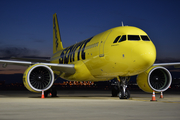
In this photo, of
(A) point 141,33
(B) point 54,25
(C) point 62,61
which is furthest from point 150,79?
(B) point 54,25

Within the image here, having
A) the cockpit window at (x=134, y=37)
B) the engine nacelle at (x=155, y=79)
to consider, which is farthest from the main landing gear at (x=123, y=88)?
the cockpit window at (x=134, y=37)

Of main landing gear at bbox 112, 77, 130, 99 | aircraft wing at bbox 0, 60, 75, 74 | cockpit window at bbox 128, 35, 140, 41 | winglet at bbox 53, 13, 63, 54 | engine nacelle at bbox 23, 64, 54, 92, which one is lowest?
main landing gear at bbox 112, 77, 130, 99

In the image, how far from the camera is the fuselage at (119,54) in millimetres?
12219

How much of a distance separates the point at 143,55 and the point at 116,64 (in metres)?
1.50

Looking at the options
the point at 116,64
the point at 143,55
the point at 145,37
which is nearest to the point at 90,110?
the point at 143,55

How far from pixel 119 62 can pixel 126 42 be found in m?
1.01

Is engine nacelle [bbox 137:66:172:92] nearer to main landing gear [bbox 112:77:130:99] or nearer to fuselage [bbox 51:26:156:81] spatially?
main landing gear [bbox 112:77:130:99]

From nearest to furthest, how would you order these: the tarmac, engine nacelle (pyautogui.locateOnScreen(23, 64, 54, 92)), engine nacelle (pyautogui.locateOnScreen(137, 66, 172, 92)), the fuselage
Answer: the tarmac, the fuselage, engine nacelle (pyautogui.locateOnScreen(23, 64, 54, 92)), engine nacelle (pyautogui.locateOnScreen(137, 66, 172, 92))

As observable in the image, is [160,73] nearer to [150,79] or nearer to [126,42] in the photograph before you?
[150,79]

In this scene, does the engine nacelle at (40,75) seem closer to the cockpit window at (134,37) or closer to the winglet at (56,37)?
the cockpit window at (134,37)

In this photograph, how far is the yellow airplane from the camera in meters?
12.4

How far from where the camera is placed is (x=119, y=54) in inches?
497

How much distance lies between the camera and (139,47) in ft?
40.1

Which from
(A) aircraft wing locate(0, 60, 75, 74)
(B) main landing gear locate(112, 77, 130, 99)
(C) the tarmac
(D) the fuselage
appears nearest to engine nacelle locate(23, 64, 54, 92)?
(A) aircraft wing locate(0, 60, 75, 74)
